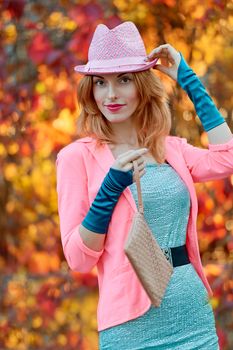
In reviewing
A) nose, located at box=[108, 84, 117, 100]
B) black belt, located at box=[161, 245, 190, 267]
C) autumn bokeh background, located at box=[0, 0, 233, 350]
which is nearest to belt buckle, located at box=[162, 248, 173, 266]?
black belt, located at box=[161, 245, 190, 267]

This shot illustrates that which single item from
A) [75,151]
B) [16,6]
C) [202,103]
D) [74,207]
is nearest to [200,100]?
[202,103]

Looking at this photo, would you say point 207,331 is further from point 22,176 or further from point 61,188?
point 22,176

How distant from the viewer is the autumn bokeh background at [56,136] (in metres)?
4.84

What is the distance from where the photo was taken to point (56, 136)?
16.7ft

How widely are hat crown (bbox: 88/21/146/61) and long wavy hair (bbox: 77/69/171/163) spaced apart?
7 cm

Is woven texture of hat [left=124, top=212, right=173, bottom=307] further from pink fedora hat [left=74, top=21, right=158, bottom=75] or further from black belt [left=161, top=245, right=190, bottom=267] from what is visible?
pink fedora hat [left=74, top=21, right=158, bottom=75]

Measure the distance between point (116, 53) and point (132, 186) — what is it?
0.41 metres

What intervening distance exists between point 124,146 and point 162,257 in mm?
411

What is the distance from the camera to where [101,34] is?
3021 mm

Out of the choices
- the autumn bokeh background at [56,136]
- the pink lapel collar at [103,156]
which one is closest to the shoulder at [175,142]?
the pink lapel collar at [103,156]

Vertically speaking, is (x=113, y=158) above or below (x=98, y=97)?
→ below

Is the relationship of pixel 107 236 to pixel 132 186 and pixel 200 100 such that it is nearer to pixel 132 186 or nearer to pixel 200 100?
pixel 132 186

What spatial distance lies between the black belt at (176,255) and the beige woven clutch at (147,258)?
9 centimetres

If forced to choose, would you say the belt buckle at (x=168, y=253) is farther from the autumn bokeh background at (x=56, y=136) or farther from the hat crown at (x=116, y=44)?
the autumn bokeh background at (x=56, y=136)
